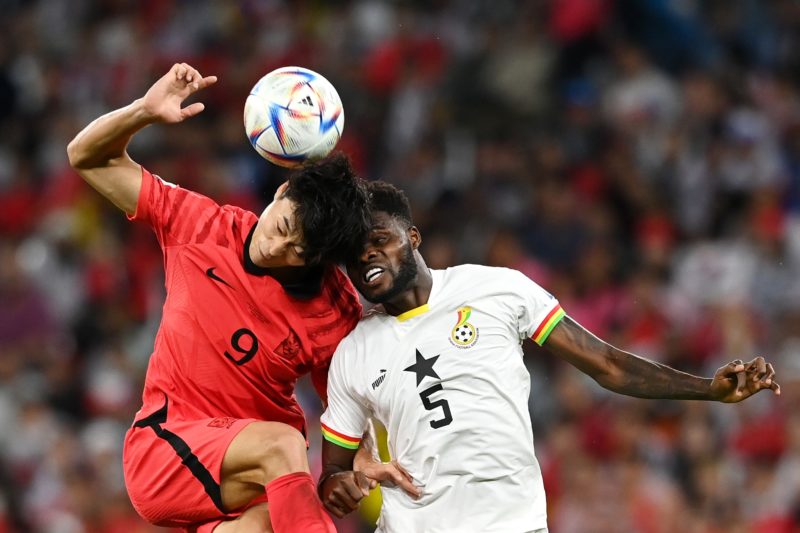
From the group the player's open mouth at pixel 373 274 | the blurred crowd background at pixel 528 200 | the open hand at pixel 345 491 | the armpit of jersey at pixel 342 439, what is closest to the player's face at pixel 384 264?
the player's open mouth at pixel 373 274

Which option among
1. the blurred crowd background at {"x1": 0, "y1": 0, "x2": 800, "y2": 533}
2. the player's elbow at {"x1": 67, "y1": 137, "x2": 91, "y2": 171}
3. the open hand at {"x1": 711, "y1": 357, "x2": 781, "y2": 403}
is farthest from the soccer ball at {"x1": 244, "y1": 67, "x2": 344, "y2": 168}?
the blurred crowd background at {"x1": 0, "y1": 0, "x2": 800, "y2": 533}

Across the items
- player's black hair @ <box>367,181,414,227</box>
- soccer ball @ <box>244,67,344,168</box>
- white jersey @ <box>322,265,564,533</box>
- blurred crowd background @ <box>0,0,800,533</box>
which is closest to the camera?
white jersey @ <box>322,265,564,533</box>

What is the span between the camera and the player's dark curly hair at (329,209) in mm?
4785

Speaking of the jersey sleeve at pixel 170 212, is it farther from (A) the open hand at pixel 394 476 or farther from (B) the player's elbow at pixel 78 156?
(A) the open hand at pixel 394 476

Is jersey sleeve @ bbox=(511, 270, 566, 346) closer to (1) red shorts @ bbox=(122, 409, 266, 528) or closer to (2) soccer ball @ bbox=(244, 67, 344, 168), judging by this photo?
(2) soccer ball @ bbox=(244, 67, 344, 168)

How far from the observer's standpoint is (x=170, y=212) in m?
5.13

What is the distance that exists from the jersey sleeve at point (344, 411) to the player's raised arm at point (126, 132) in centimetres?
99

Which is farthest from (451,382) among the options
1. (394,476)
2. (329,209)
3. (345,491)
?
(329,209)

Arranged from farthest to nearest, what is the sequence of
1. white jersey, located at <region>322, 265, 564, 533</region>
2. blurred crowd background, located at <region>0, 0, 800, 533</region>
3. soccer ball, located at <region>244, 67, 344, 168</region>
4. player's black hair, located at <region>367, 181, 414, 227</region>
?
1. blurred crowd background, located at <region>0, 0, 800, 533</region>
2. player's black hair, located at <region>367, 181, 414, 227</region>
3. soccer ball, located at <region>244, 67, 344, 168</region>
4. white jersey, located at <region>322, 265, 564, 533</region>

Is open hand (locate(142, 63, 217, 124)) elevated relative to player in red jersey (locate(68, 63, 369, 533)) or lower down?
elevated

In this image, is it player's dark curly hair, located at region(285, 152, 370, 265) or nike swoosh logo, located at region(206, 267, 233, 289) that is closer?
player's dark curly hair, located at region(285, 152, 370, 265)

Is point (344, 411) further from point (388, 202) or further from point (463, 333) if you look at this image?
point (388, 202)

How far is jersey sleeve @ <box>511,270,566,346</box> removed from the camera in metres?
4.98

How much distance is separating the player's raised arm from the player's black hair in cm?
70
